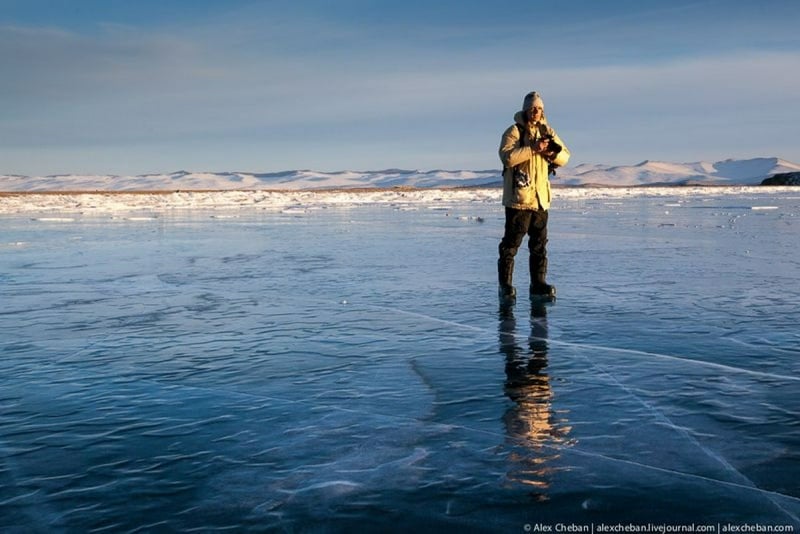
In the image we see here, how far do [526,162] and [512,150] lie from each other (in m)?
0.26

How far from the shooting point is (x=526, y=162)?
24.8ft

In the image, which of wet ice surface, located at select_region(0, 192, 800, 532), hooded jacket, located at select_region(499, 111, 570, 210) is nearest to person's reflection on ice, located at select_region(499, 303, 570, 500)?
wet ice surface, located at select_region(0, 192, 800, 532)

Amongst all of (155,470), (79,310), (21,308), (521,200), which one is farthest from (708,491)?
(21,308)

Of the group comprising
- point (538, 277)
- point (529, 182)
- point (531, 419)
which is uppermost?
point (529, 182)

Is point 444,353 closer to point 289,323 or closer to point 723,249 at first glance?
point 289,323

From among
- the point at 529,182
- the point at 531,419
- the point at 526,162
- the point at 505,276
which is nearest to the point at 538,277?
the point at 505,276

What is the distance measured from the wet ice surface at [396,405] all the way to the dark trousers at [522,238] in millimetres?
397

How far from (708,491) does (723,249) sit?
10.4 meters

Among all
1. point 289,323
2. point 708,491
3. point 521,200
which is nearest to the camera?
point 708,491

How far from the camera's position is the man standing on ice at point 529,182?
7352mm

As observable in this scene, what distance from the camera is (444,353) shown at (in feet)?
16.1

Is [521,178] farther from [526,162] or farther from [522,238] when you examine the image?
[522,238]

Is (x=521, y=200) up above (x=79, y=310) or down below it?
above

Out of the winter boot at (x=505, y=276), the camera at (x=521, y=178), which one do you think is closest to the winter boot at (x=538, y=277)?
the winter boot at (x=505, y=276)
